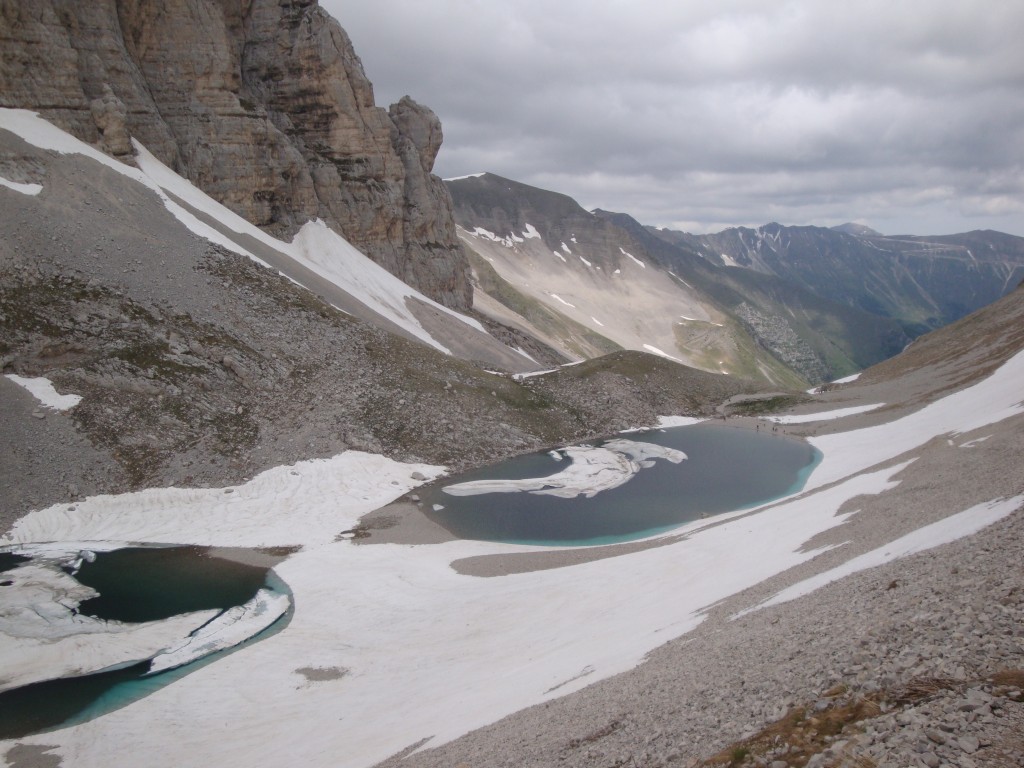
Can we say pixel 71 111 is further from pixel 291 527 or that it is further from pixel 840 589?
pixel 840 589

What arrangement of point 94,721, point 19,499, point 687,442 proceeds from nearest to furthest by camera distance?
point 94,721, point 19,499, point 687,442

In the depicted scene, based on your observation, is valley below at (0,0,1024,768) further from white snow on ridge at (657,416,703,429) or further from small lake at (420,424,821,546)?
white snow on ridge at (657,416,703,429)

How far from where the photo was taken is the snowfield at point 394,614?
1677 centimetres

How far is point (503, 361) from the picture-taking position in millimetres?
73000

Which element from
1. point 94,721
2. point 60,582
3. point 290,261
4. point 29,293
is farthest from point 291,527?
point 290,261

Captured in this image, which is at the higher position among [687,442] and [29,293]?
[29,293]

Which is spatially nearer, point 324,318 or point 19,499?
point 19,499

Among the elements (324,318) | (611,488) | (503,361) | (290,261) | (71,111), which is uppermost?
(71,111)

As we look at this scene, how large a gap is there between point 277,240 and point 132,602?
47.9 metres

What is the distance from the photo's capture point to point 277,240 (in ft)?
222

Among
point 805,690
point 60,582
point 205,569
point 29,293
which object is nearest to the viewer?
point 805,690

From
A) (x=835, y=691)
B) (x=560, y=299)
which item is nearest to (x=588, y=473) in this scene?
(x=835, y=691)

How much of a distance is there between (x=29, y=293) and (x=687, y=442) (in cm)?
4756

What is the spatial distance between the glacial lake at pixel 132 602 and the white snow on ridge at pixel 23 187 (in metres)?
27.6
